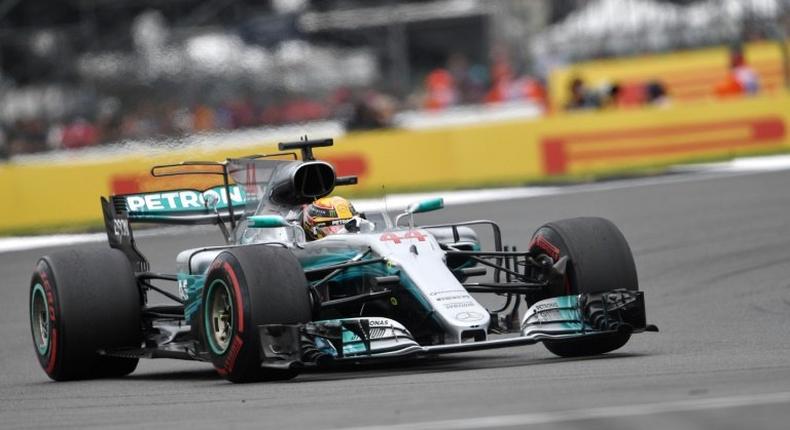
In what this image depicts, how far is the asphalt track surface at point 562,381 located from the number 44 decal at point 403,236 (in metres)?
0.75

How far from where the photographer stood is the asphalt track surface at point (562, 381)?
647 cm

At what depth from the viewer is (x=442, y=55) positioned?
126 feet

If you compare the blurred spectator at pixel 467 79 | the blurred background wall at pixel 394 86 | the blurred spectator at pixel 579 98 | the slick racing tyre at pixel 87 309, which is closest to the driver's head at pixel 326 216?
the slick racing tyre at pixel 87 309

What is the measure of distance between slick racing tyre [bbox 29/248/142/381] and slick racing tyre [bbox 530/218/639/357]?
274 centimetres

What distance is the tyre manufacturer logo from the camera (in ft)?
28.4

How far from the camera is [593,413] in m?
6.34

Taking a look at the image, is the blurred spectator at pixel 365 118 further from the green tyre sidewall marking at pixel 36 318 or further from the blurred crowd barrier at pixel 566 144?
the green tyre sidewall marking at pixel 36 318

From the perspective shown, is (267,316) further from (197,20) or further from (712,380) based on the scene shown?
(197,20)

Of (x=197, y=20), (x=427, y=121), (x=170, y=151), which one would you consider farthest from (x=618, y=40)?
(x=170, y=151)

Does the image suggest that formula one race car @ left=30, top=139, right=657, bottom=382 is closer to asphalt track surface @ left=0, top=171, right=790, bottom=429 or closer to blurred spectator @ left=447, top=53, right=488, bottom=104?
asphalt track surface @ left=0, top=171, right=790, bottom=429

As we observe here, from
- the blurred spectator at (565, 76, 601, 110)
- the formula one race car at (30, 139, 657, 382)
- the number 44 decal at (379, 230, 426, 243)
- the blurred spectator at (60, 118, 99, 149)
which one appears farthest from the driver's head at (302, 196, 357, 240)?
the blurred spectator at (60, 118, 99, 149)

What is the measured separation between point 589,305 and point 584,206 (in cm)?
953

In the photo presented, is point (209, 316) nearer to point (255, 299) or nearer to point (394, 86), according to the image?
point (255, 299)

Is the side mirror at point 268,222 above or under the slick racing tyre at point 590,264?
above
